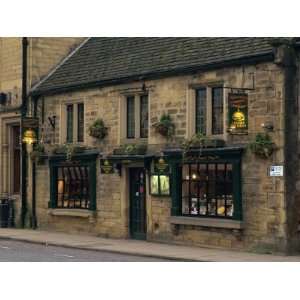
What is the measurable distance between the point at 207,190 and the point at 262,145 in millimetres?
2662

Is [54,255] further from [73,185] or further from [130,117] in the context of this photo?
[73,185]

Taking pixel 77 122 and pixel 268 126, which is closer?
pixel 268 126

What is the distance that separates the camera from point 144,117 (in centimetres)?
2377

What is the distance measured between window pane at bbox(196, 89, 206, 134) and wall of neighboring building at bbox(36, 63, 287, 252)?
0.25 metres

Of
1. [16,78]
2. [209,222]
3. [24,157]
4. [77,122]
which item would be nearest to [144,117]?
Answer: [77,122]

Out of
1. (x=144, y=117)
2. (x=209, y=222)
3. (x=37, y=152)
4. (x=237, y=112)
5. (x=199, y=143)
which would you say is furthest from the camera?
(x=37, y=152)

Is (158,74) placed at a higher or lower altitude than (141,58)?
lower

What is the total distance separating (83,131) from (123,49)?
9.91 feet

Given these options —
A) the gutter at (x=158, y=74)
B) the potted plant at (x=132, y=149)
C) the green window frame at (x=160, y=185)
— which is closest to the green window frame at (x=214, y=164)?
the green window frame at (x=160, y=185)

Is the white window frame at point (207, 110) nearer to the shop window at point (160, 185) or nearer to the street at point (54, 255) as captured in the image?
the shop window at point (160, 185)

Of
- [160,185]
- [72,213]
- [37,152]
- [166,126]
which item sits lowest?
[72,213]

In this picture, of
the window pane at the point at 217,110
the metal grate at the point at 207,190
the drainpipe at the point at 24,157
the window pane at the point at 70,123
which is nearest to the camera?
the metal grate at the point at 207,190

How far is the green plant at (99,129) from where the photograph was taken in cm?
2461

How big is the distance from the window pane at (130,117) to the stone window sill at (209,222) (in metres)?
3.45
